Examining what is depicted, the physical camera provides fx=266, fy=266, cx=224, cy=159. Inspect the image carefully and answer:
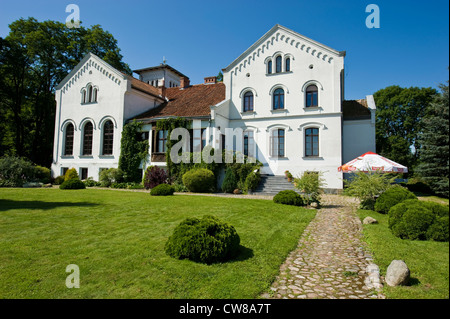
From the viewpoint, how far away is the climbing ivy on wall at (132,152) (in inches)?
957

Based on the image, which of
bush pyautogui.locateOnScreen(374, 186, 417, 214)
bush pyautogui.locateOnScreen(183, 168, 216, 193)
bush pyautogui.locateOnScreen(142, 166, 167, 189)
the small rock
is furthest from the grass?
bush pyautogui.locateOnScreen(142, 166, 167, 189)

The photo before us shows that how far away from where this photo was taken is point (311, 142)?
21.2 m

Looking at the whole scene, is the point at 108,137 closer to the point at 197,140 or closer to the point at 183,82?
the point at 197,140

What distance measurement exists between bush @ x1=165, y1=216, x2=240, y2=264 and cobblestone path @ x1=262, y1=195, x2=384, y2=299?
122 centimetres

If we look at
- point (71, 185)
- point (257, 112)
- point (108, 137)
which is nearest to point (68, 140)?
point (108, 137)

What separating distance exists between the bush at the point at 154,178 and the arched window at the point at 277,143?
9166mm

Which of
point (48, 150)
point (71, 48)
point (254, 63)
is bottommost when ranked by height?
point (48, 150)

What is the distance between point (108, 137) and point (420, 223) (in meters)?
25.8

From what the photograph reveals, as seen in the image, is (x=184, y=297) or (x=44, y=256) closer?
(x=184, y=297)
